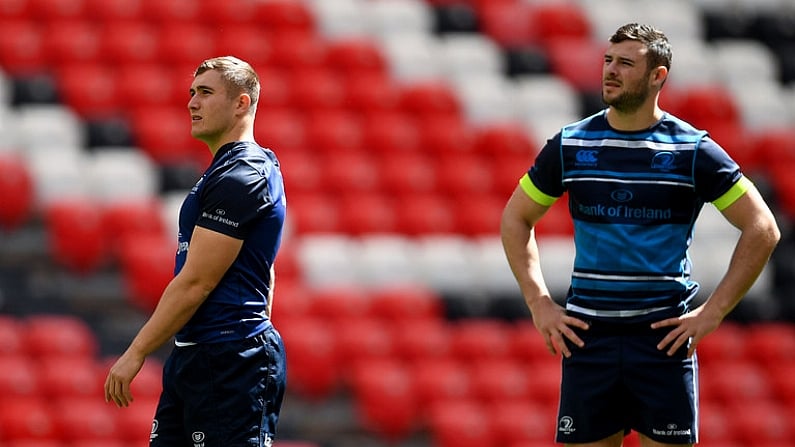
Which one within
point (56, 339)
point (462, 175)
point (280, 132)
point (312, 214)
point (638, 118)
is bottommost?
point (56, 339)

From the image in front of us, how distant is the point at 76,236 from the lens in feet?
29.3

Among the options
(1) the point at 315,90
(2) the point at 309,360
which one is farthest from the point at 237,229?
(1) the point at 315,90

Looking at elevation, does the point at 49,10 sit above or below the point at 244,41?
above

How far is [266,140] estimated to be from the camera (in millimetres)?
10117

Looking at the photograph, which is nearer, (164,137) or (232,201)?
(232,201)

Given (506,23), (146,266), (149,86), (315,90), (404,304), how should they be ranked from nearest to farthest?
(146,266) < (404,304) < (149,86) < (315,90) < (506,23)

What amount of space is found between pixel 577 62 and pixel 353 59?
6.93ft

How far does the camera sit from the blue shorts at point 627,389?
4.10 m

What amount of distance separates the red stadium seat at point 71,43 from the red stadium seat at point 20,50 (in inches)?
2.9

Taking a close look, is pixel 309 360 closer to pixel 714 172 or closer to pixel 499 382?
pixel 499 382

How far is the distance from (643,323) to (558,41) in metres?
8.13

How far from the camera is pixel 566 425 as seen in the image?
165 inches

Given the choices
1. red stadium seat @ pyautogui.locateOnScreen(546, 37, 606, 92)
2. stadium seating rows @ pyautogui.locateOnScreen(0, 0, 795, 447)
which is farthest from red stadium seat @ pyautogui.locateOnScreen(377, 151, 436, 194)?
red stadium seat @ pyautogui.locateOnScreen(546, 37, 606, 92)

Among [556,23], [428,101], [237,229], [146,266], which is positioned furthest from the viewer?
[556,23]
